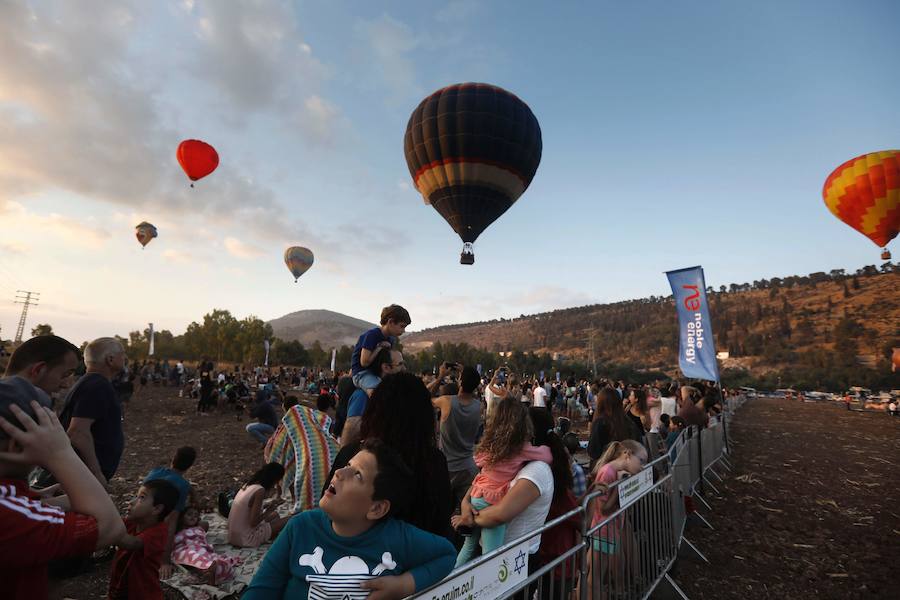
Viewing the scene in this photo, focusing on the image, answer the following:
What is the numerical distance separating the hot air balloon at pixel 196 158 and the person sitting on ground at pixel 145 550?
23207 mm

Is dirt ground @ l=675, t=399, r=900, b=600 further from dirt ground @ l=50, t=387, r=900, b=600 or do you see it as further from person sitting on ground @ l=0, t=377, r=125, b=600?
person sitting on ground @ l=0, t=377, r=125, b=600

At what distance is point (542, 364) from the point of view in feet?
338

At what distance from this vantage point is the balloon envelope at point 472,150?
16.5m

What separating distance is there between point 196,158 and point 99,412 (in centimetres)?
2287

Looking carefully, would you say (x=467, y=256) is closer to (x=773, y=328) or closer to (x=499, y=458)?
(x=499, y=458)

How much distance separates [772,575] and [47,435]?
7223mm

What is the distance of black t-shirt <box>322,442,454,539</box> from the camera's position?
2.23 metres

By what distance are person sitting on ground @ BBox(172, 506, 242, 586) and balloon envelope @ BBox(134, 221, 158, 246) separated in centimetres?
5113

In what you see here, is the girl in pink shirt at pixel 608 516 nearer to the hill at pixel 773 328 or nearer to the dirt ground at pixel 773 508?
the dirt ground at pixel 773 508

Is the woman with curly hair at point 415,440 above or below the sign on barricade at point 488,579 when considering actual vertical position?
above

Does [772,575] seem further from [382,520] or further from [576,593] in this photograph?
[382,520]

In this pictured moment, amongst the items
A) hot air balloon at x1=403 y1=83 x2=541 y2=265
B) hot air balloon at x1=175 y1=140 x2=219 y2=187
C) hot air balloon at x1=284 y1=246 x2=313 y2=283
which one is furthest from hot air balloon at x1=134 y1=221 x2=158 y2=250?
hot air balloon at x1=403 y1=83 x2=541 y2=265

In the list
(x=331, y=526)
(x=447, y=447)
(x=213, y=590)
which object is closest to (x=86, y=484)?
(x=331, y=526)

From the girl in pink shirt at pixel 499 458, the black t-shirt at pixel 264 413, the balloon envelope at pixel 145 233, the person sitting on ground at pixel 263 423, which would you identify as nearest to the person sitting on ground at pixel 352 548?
the girl in pink shirt at pixel 499 458
